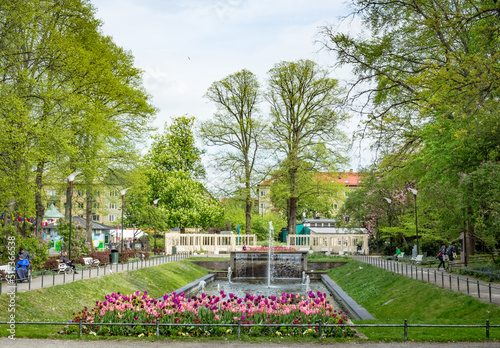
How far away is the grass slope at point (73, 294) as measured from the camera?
13.6m

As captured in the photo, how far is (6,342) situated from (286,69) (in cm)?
3876

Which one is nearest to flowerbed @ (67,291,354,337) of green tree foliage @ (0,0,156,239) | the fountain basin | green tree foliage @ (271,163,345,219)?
green tree foliage @ (0,0,156,239)

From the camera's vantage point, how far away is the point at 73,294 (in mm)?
17500

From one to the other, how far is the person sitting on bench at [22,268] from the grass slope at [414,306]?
12.9m

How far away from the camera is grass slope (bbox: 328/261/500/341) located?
11844 millimetres

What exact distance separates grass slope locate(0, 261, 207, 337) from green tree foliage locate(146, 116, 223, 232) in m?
19.6

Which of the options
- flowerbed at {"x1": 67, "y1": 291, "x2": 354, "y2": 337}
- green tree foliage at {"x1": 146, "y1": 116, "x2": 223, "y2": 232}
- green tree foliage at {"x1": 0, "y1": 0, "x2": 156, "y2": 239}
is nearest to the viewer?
flowerbed at {"x1": 67, "y1": 291, "x2": 354, "y2": 337}

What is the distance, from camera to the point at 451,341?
11.1 metres

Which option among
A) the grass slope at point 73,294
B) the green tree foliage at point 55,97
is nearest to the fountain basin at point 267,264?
the grass slope at point 73,294

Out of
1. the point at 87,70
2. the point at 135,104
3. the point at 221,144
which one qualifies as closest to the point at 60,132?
the point at 87,70

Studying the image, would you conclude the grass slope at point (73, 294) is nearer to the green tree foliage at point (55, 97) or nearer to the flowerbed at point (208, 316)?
the flowerbed at point (208, 316)

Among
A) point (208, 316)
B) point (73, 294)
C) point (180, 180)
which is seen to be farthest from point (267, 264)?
point (208, 316)

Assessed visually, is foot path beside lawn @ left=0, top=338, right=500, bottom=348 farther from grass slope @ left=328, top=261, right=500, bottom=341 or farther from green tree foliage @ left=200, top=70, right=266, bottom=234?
green tree foliage @ left=200, top=70, right=266, bottom=234

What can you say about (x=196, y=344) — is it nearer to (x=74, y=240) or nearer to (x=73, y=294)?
(x=73, y=294)
